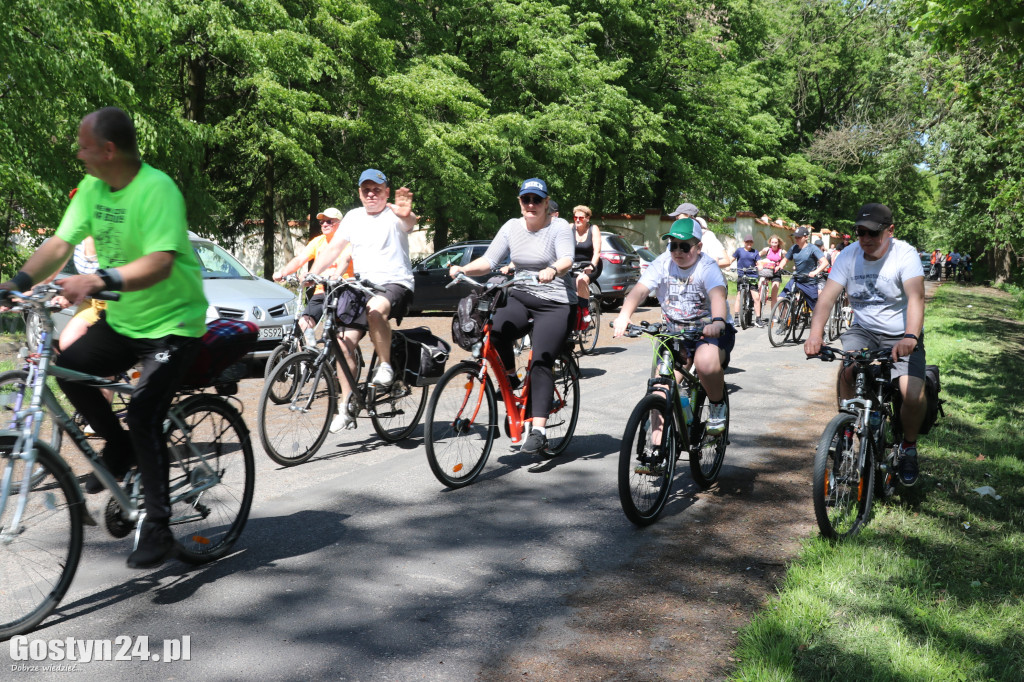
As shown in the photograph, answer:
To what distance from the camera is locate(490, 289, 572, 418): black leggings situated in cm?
636

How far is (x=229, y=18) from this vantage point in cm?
1655

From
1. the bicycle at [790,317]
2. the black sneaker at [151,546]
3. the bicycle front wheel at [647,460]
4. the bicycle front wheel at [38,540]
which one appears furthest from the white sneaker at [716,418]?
the bicycle at [790,317]

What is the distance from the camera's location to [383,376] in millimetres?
6926

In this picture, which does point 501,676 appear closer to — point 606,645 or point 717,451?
point 606,645

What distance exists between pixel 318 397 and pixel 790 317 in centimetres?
1076

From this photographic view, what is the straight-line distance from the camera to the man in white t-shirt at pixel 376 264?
6902 millimetres

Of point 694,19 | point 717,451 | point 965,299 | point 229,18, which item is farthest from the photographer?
point 694,19

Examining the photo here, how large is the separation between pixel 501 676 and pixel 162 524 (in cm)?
166

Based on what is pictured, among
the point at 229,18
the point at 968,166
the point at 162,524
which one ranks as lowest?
the point at 162,524

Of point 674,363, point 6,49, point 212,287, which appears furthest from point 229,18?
point 674,363

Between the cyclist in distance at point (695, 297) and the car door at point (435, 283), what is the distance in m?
13.6

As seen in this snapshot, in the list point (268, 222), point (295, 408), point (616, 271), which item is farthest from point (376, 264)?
point (268, 222)

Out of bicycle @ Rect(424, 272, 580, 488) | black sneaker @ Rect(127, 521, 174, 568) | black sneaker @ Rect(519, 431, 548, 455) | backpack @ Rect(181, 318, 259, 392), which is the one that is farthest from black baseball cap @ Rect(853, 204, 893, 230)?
black sneaker @ Rect(127, 521, 174, 568)

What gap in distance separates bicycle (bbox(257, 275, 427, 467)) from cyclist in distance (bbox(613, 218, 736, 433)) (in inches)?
82.1
